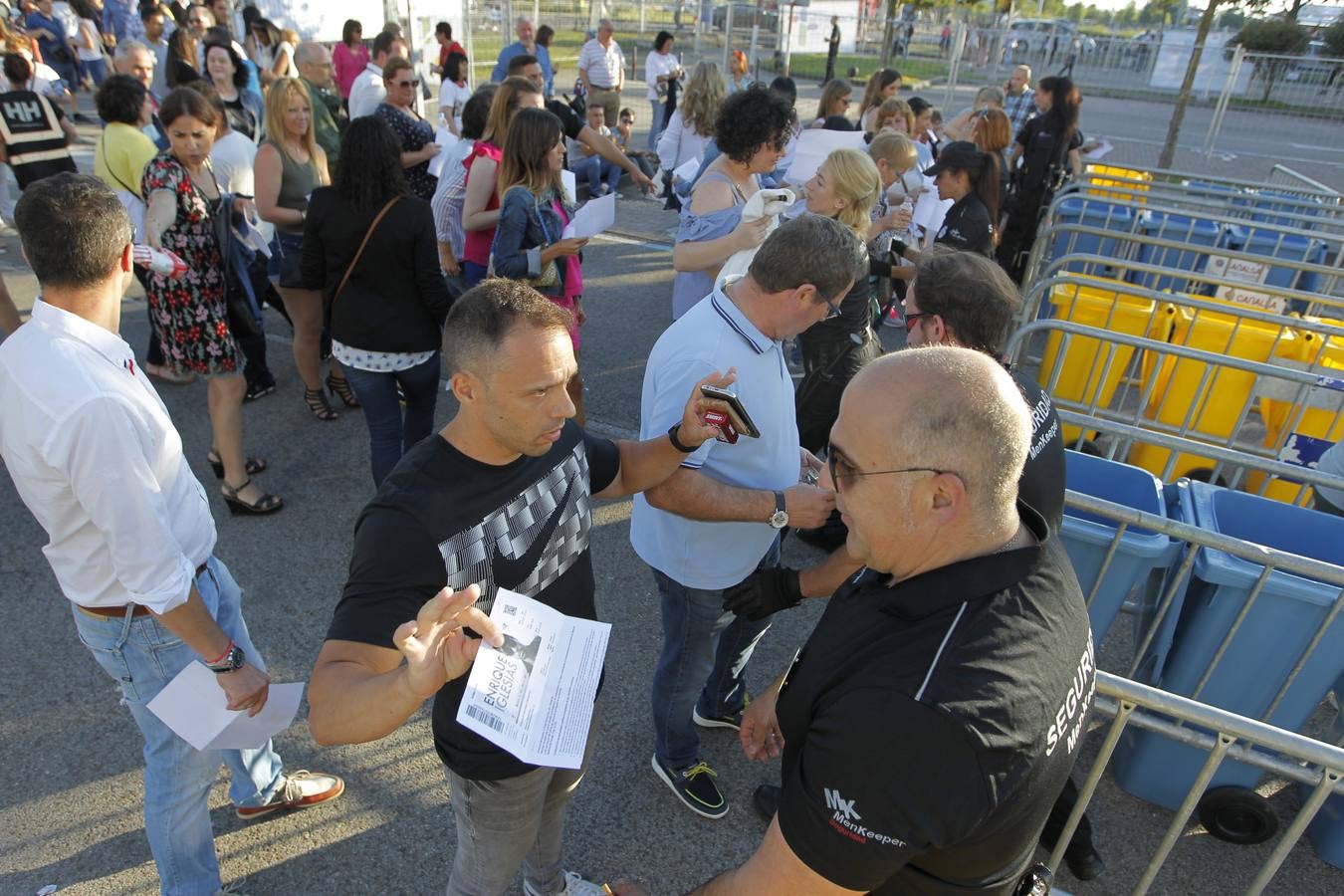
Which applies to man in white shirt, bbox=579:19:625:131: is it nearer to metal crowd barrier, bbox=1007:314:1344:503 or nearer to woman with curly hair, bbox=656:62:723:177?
woman with curly hair, bbox=656:62:723:177

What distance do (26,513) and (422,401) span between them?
Answer: 234cm

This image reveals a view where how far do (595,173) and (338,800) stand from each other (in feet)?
30.3

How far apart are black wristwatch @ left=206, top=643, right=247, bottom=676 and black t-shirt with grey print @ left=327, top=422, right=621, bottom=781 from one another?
0.61 metres

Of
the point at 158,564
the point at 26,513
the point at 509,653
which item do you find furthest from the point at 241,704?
the point at 26,513

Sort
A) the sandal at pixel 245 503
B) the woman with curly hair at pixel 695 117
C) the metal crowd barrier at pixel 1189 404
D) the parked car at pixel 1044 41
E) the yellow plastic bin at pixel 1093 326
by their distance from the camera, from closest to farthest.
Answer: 1. the metal crowd barrier at pixel 1189 404
2. the sandal at pixel 245 503
3. the yellow plastic bin at pixel 1093 326
4. the woman with curly hair at pixel 695 117
5. the parked car at pixel 1044 41

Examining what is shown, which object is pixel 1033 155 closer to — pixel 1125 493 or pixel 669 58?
pixel 1125 493

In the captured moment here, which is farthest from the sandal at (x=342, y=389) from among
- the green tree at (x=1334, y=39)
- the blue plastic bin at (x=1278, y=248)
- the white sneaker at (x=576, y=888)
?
the green tree at (x=1334, y=39)

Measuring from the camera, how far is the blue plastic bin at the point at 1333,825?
2.72 meters

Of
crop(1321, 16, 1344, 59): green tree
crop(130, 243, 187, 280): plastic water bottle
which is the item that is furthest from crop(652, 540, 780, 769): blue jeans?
crop(1321, 16, 1344, 59): green tree

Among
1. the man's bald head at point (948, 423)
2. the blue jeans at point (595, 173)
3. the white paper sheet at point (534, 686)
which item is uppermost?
the man's bald head at point (948, 423)

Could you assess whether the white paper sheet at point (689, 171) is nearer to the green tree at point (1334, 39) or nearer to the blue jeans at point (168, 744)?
the blue jeans at point (168, 744)

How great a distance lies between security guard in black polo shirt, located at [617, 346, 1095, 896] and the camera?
3.87 feet

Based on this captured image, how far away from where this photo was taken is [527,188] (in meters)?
4.09

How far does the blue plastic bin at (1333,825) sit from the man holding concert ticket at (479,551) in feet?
8.21
